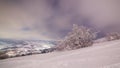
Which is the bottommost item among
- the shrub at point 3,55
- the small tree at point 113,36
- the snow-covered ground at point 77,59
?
the snow-covered ground at point 77,59

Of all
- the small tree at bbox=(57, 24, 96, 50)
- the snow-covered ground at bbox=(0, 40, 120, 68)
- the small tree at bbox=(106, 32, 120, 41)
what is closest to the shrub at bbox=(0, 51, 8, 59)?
the snow-covered ground at bbox=(0, 40, 120, 68)

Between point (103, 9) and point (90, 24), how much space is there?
22 centimetres

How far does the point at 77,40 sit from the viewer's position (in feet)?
6.70

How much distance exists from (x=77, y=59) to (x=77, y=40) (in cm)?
30

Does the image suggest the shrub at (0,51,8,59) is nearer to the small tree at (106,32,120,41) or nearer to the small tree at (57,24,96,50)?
the small tree at (57,24,96,50)

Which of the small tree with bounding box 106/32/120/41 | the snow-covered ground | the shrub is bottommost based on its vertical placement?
the snow-covered ground

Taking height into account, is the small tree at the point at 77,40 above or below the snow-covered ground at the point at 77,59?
above

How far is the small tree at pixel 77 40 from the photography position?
2.01 meters

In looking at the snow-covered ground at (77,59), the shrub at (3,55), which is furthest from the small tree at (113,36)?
the shrub at (3,55)

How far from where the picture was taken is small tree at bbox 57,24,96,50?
2.01 metres

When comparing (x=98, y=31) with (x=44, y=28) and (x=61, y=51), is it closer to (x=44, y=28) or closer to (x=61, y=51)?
(x=61, y=51)

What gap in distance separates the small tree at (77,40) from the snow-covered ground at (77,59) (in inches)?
2.8

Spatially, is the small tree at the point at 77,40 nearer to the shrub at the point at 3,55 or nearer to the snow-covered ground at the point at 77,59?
the snow-covered ground at the point at 77,59

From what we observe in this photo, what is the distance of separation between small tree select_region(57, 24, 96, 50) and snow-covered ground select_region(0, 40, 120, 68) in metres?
0.07
